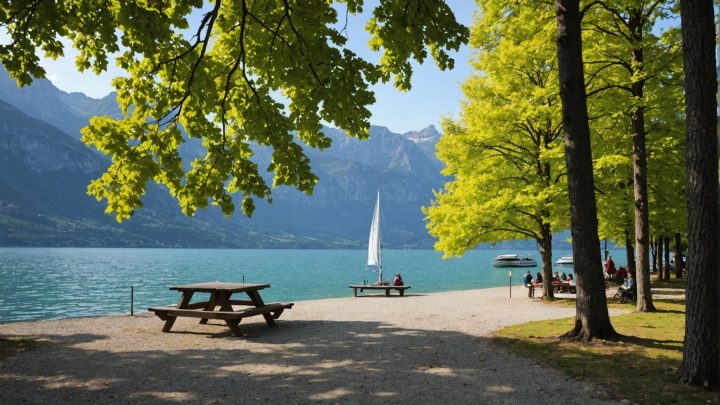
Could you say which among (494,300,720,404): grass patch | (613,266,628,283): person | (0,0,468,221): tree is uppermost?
(0,0,468,221): tree

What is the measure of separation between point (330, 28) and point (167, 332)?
1080 centimetres

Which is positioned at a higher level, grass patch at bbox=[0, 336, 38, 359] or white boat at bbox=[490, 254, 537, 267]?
white boat at bbox=[490, 254, 537, 267]

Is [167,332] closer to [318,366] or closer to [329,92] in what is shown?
[318,366]

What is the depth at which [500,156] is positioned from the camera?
22531mm

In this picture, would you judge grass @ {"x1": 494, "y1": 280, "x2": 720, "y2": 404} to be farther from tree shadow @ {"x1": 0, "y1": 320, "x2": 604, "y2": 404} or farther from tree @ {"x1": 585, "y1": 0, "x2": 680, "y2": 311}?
tree @ {"x1": 585, "y1": 0, "x2": 680, "y2": 311}

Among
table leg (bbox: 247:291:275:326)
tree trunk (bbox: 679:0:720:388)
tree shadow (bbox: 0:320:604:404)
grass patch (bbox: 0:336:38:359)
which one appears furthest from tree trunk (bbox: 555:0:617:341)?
grass patch (bbox: 0:336:38:359)

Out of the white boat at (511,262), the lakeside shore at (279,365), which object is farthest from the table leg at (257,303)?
the white boat at (511,262)

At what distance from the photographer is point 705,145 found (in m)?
7.83

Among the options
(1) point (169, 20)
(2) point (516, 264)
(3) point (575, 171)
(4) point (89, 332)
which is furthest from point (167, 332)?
(2) point (516, 264)

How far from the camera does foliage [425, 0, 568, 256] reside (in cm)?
2055

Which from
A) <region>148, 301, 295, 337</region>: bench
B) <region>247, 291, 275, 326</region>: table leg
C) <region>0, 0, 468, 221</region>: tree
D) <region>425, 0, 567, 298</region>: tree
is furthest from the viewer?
<region>425, 0, 567, 298</region>: tree

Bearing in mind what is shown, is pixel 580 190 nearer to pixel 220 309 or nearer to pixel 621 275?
pixel 220 309

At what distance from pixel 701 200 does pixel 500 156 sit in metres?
14.9

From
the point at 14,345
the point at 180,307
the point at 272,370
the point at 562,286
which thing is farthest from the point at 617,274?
the point at 14,345
